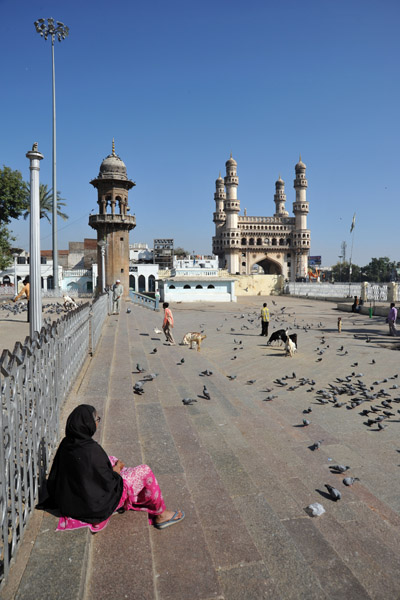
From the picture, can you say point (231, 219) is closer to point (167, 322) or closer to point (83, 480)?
point (167, 322)

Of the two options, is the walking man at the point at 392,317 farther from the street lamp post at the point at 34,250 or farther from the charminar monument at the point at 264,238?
the charminar monument at the point at 264,238

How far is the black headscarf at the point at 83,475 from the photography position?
239 centimetres

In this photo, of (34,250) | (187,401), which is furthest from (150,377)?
(34,250)

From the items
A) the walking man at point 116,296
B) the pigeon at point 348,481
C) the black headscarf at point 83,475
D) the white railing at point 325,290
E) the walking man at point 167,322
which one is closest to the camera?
the black headscarf at point 83,475

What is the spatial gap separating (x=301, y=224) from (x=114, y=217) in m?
54.0

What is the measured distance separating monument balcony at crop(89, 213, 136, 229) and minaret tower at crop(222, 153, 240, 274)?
45579mm

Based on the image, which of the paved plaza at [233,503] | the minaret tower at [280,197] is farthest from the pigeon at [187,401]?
the minaret tower at [280,197]

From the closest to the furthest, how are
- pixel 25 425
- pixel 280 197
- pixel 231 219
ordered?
pixel 25 425, pixel 231 219, pixel 280 197

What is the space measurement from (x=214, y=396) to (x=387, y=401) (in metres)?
2.75

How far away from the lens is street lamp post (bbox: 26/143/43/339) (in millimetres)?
4598

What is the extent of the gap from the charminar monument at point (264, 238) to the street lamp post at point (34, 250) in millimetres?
71415

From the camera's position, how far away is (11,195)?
2881 cm

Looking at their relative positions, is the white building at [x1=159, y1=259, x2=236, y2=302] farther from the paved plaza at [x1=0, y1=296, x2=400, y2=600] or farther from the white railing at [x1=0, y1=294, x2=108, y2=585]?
the white railing at [x1=0, y1=294, x2=108, y2=585]

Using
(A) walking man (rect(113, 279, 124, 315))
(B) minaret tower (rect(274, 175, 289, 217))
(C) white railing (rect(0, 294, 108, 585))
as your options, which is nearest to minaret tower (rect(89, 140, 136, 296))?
(A) walking man (rect(113, 279, 124, 315))
